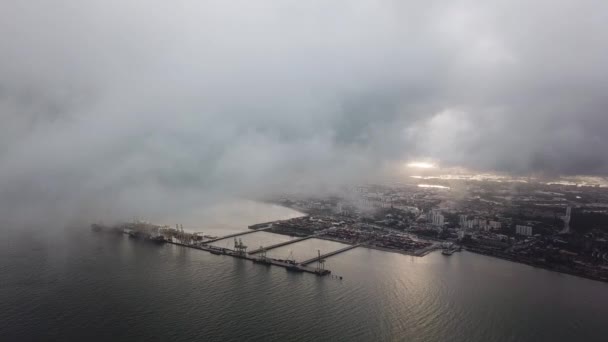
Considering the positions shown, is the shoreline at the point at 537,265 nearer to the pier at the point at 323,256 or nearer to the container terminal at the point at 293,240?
the container terminal at the point at 293,240

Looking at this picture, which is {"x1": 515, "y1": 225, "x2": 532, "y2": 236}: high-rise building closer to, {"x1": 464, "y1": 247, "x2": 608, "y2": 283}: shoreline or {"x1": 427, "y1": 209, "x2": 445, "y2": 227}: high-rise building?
{"x1": 427, "y1": 209, "x2": 445, "y2": 227}: high-rise building

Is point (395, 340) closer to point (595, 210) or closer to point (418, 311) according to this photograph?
point (418, 311)

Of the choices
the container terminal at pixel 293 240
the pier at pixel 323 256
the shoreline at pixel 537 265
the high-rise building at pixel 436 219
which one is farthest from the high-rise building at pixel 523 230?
the pier at pixel 323 256

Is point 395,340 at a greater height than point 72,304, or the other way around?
point 72,304

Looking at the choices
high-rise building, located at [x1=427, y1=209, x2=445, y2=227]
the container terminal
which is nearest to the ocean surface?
the container terminal

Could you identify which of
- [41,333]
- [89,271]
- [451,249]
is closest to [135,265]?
[89,271]

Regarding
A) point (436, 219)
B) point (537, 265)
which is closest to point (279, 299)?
point (537, 265)

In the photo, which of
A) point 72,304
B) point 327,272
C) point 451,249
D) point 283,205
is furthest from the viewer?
point 283,205

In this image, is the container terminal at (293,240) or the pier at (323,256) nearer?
the pier at (323,256)

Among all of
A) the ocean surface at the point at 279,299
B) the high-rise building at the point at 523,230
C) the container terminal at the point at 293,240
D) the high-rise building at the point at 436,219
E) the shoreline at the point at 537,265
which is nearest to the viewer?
the ocean surface at the point at 279,299
